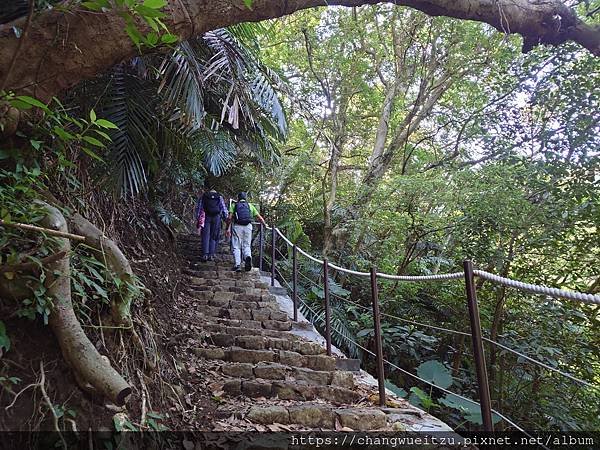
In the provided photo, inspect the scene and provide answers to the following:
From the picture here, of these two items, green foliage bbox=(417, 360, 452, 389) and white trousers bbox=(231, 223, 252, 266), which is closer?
green foliage bbox=(417, 360, 452, 389)

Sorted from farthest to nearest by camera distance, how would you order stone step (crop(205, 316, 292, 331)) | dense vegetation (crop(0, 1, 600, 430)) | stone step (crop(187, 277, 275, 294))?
stone step (crop(187, 277, 275, 294)), stone step (crop(205, 316, 292, 331)), dense vegetation (crop(0, 1, 600, 430))

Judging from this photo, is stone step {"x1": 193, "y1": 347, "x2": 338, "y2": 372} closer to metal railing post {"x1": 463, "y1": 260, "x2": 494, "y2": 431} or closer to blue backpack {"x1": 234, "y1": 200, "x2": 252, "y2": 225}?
metal railing post {"x1": 463, "y1": 260, "x2": 494, "y2": 431}

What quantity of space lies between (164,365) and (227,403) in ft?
1.63

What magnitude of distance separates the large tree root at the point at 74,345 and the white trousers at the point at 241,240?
4.49 metres

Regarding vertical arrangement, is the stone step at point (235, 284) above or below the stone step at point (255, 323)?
above

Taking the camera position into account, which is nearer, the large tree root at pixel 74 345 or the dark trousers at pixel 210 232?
the large tree root at pixel 74 345

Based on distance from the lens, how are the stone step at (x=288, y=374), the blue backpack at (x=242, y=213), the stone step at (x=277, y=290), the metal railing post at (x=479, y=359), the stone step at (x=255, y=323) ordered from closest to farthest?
the metal railing post at (x=479, y=359) → the stone step at (x=288, y=374) → the stone step at (x=255, y=323) → the stone step at (x=277, y=290) → the blue backpack at (x=242, y=213)

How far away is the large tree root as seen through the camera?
1.68m

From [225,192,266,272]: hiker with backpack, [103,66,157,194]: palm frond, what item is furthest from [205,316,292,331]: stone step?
[225,192,266,272]: hiker with backpack

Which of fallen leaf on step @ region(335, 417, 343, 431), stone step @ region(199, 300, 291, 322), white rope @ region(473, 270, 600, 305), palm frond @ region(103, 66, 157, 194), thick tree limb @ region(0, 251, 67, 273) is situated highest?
palm frond @ region(103, 66, 157, 194)

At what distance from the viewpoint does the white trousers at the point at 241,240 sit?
6312 mm

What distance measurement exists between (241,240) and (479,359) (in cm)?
486

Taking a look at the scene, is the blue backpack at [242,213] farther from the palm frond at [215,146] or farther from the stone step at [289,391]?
the stone step at [289,391]

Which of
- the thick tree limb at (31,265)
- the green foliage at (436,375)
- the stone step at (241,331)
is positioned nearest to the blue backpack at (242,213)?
the stone step at (241,331)
